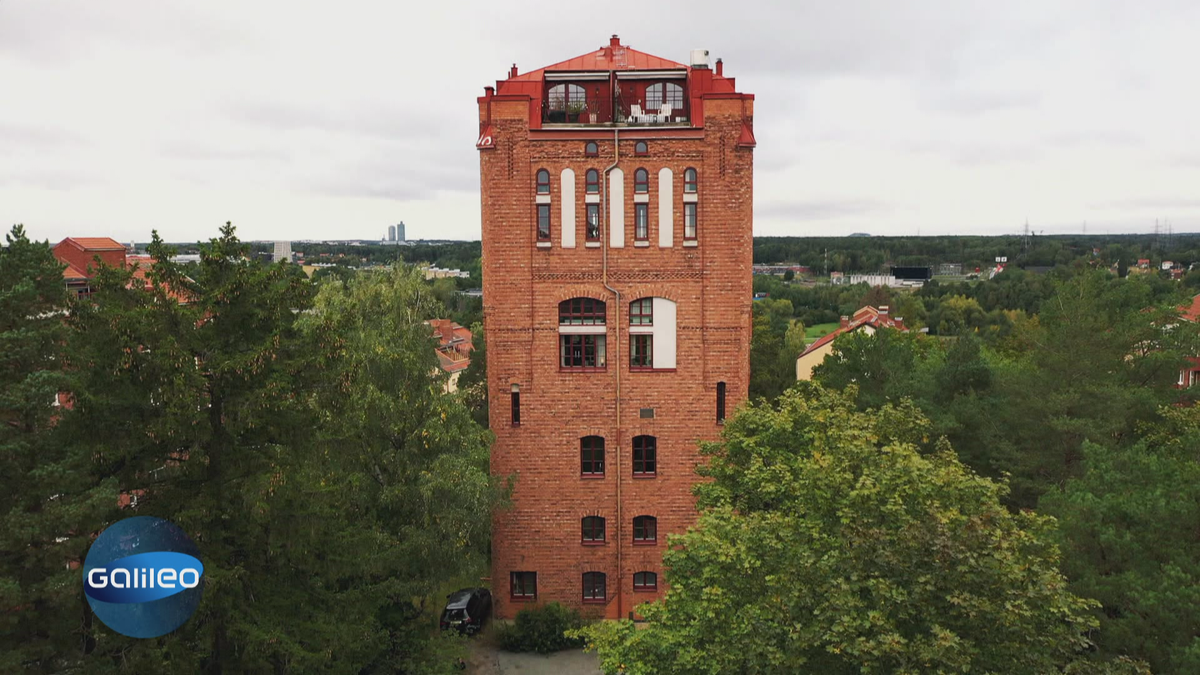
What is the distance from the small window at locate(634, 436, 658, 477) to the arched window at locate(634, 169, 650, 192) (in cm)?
833

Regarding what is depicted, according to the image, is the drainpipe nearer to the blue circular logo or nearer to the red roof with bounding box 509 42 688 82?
the red roof with bounding box 509 42 688 82

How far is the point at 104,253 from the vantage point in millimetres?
27938

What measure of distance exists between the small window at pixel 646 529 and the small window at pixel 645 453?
60.4 inches

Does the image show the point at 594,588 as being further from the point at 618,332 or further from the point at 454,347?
the point at 454,347

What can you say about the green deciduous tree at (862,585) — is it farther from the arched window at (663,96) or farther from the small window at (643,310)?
the arched window at (663,96)

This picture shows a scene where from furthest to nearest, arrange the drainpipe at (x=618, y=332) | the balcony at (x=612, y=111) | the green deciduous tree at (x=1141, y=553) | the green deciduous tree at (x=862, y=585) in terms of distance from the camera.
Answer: the balcony at (x=612, y=111), the drainpipe at (x=618, y=332), the green deciduous tree at (x=1141, y=553), the green deciduous tree at (x=862, y=585)

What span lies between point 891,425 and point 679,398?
284 inches

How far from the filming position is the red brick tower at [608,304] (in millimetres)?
25578

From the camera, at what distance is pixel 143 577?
47.9 feet

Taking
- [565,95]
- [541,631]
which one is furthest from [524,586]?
[565,95]

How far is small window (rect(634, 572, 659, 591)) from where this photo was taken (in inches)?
1067

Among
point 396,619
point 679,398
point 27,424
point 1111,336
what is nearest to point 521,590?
point 396,619

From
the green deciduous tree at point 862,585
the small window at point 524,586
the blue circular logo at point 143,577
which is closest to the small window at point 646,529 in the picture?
the small window at point 524,586

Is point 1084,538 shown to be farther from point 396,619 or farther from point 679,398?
point 396,619
